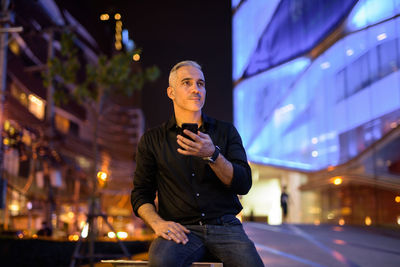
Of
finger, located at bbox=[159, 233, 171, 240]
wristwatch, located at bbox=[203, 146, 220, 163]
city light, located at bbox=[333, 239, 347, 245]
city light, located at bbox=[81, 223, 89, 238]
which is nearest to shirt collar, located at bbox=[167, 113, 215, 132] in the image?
wristwatch, located at bbox=[203, 146, 220, 163]

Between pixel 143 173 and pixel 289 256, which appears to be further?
pixel 289 256

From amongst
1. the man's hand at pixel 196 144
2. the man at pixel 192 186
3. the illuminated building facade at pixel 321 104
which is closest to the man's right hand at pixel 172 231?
the man at pixel 192 186

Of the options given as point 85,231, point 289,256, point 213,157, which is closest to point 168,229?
point 213,157

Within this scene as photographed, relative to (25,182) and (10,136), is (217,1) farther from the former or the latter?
(25,182)

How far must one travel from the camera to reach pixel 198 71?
265 centimetres

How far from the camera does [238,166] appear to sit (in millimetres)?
2451

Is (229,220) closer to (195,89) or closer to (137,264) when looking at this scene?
(137,264)

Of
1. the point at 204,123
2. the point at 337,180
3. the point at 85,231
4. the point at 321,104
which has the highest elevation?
the point at 321,104

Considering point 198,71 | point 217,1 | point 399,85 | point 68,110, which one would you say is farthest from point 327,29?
point 198,71

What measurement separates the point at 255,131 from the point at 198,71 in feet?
132

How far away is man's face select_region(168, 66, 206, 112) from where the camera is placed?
8.51 ft

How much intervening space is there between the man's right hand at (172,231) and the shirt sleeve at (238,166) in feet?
1.13

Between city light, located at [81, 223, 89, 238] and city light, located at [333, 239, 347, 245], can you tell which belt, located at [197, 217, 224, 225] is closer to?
city light, located at [81, 223, 89, 238]

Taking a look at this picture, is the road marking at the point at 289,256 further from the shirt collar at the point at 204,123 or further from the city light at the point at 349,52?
the city light at the point at 349,52
